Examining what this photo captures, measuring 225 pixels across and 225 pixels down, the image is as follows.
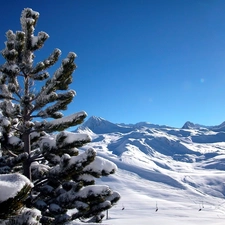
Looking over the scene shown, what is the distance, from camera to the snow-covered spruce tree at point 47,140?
7.12m

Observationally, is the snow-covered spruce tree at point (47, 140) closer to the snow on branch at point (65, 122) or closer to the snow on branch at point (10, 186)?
the snow on branch at point (65, 122)

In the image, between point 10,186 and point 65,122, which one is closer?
point 10,186

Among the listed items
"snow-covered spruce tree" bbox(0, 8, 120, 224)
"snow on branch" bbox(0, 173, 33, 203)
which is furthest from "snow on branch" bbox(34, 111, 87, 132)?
"snow on branch" bbox(0, 173, 33, 203)

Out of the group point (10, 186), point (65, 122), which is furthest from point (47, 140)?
point (10, 186)

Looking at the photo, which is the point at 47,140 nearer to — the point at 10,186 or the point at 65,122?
the point at 65,122

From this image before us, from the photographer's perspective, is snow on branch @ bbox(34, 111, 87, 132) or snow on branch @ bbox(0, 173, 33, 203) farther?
snow on branch @ bbox(34, 111, 87, 132)

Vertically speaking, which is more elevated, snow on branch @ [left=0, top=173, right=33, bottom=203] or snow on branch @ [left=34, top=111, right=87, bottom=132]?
snow on branch @ [left=34, top=111, right=87, bottom=132]

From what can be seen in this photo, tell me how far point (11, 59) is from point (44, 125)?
238cm

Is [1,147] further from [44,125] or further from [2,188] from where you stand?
[2,188]

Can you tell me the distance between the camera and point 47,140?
7.73 m

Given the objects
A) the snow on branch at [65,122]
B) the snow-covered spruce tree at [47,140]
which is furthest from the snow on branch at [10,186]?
the snow on branch at [65,122]

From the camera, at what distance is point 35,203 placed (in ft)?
25.0

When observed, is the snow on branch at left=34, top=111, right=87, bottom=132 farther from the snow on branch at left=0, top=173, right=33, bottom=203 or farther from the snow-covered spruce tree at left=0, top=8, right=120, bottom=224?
the snow on branch at left=0, top=173, right=33, bottom=203

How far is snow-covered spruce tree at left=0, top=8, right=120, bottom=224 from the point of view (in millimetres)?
7121
